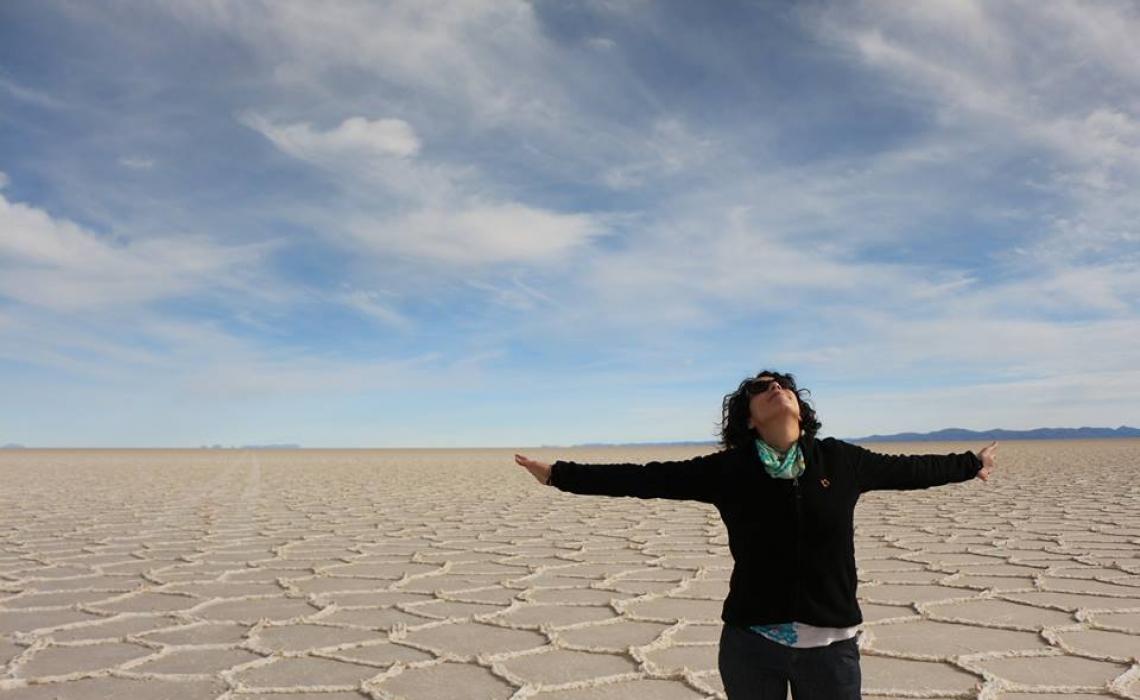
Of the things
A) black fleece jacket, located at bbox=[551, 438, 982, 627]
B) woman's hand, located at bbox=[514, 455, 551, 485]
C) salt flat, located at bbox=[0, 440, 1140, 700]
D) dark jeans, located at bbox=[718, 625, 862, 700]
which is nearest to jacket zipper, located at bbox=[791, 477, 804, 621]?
black fleece jacket, located at bbox=[551, 438, 982, 627]

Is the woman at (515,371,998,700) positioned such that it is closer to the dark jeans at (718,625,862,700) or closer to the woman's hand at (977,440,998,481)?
the dark jeans at (718,625,862,700)

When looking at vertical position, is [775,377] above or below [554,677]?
above

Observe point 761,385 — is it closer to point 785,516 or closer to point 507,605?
point 785,516

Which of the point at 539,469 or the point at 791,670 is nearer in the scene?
the point at 791,670

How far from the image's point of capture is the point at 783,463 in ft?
5.49

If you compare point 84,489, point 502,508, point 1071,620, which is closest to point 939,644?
point 1071,620

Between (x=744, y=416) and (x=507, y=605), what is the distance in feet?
8.10

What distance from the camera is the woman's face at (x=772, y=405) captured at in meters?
1.63

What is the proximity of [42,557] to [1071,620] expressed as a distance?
5340 mm

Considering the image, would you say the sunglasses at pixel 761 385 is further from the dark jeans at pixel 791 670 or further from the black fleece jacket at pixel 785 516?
the dark jeans at pixel 791 670

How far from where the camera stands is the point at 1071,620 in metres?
3.54

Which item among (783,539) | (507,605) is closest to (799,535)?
(783,539)

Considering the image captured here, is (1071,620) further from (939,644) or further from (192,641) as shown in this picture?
(192,641)

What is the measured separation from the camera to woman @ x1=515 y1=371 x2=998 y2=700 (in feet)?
5.36
